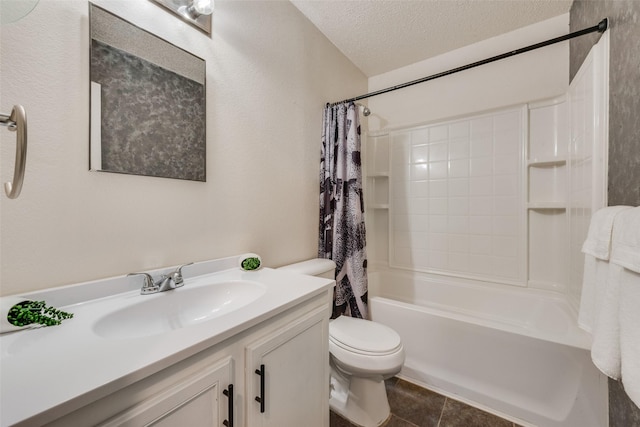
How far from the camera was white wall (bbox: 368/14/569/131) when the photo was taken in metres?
1.78

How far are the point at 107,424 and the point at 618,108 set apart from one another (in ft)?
6.56

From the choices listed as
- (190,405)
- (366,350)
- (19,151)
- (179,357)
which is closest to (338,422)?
(366,350)

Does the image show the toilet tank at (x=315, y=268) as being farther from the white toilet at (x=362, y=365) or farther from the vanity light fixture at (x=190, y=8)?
the vanity light fixture at (x=190, y=8)

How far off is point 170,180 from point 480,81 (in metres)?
2.35

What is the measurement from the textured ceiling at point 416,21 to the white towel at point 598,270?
1585 mm

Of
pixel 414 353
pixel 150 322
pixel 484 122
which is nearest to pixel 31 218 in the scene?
pixel 150 322

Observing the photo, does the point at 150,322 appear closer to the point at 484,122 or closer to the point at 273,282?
the point at 273,282

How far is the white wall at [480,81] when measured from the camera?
178 centimetres

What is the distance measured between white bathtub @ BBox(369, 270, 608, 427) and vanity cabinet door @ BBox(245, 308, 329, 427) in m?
0.87

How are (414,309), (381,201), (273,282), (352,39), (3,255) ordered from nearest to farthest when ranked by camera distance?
1. (3,255)
2. (273,282)
3. (414,309)
4. (352,39)
5. (381,201)

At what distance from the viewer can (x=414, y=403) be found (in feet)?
4.90

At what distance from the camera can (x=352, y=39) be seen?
6.46 feet

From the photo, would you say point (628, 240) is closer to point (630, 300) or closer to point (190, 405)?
point (630, 300)

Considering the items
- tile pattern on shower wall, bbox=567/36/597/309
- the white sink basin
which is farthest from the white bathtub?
the white sink basin
